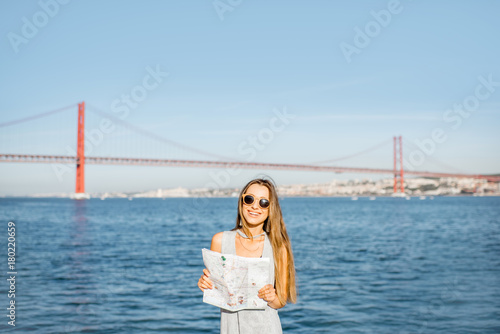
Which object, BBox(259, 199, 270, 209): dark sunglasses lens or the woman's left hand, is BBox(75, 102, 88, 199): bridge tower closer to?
BBox(259, 199, 270, 209): dark sunglasses lens

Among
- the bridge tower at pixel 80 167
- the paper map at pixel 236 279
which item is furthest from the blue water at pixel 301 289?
the bridge tower at pixel 80 167

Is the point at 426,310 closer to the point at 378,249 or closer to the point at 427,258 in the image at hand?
the point at 427,258

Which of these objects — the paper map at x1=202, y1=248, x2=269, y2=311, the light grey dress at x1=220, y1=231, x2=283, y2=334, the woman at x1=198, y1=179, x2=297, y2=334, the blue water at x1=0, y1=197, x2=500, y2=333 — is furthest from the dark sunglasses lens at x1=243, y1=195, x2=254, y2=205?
the blue water at x1=0, y1=197, x2=500, y2=333

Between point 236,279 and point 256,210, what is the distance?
0.33 m

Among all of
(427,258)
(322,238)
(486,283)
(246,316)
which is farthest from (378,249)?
(246,316)

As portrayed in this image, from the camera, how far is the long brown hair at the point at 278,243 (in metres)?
2.15

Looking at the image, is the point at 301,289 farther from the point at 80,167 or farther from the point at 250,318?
the point at 80,167

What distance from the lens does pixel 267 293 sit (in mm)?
2084

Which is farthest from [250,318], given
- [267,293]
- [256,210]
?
[256,210]

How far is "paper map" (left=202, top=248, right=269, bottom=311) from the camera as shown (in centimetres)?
203

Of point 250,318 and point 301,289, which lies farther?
point 301,289

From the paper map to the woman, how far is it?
42 mm

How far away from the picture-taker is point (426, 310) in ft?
29.9

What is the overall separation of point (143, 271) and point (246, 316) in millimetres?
11933
